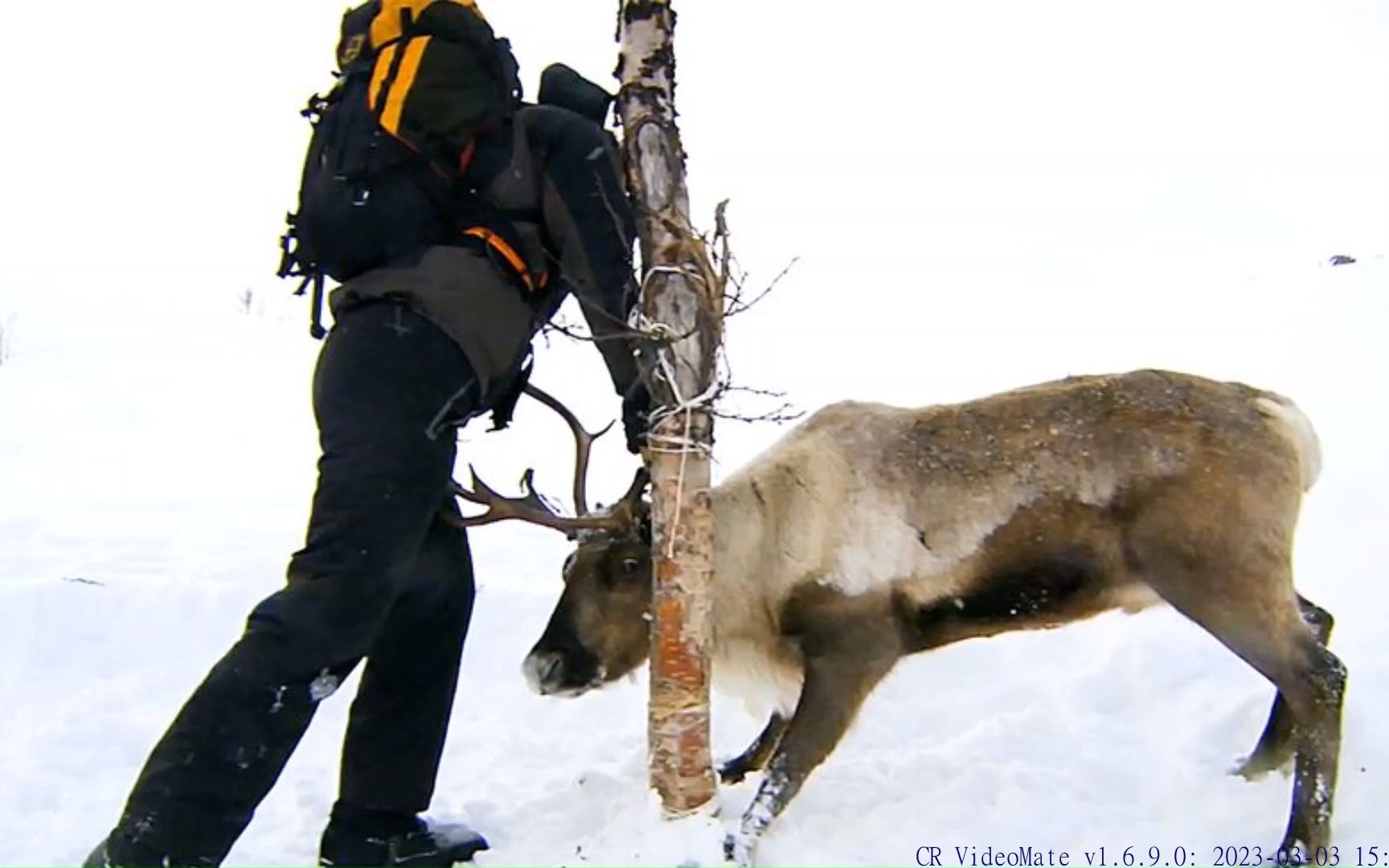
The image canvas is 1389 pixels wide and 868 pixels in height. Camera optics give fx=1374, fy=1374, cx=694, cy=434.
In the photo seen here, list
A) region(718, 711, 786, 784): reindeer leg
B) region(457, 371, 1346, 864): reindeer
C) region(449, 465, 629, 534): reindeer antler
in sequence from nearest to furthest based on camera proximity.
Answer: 1. region(449, 465, 629, 534): reindeer antler
2. region(457, 371, 1346, 864): reindeer
3. region(718, 711, 786, 784): reindeer leg

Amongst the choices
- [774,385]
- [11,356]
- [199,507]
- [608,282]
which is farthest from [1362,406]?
[11,356]

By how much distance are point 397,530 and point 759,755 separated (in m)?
1.62

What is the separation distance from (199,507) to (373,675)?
144 inches

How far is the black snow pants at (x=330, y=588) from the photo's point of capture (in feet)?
8.76

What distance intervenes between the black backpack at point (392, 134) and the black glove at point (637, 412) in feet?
1.98

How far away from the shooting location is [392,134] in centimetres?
285

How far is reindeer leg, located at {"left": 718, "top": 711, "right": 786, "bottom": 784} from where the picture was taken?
400 centimetres

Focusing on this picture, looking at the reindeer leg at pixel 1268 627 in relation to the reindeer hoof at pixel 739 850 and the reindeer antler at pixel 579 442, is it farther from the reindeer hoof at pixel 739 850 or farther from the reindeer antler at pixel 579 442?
the reindeer antler at pixel 579 442

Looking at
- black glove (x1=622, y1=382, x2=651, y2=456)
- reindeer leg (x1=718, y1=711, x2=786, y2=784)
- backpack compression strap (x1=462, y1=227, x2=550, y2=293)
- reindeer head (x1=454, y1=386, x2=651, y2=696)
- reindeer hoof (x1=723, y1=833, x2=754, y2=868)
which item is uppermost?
backpack compression strap (x1=462, y1=227, x2=550, y2=293)

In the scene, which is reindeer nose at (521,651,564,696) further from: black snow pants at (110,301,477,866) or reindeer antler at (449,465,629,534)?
black snow pants at (110,301,477,866)

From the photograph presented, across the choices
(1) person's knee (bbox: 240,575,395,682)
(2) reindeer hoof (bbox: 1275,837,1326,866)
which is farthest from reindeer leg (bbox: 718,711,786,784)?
(1) person's knee (bbox: 240,575,395,682)

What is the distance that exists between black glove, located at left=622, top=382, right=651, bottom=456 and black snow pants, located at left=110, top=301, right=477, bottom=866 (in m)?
0.40

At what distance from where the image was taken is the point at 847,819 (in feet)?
11.3

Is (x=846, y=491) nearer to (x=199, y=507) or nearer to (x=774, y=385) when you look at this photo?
(x=199, y=507)
